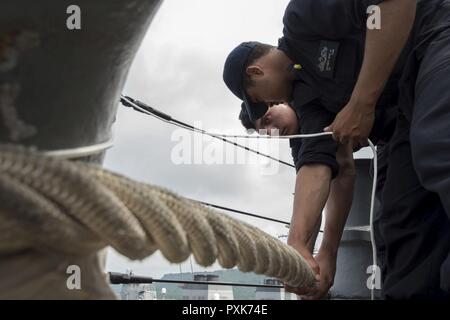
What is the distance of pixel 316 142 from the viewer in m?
1.56

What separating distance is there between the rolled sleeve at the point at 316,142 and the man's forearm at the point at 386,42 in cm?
22

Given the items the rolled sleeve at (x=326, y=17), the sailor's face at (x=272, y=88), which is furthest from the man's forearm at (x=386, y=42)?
the sailor's face at (x=272, y=88)

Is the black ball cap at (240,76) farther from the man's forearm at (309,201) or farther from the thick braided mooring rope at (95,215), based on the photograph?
the thick braided mooring rope at (95,215)

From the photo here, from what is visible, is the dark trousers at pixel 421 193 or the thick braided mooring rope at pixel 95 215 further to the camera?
the dark trousers at pixel 421 193

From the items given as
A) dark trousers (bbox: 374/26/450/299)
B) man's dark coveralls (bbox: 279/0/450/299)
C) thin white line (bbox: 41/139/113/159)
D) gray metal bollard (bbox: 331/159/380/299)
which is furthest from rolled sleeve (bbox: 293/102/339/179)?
thin white line (bbox: 41/139/113/159)

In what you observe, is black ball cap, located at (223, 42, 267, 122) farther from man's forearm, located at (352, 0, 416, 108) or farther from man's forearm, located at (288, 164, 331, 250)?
man's forearm, located at (352, 0, 416, 108)

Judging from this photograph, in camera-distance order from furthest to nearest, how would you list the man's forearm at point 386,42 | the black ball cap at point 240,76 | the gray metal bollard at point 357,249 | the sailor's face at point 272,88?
1. the gray metal bollard at point 357,249
2. the black ball cap at point 240,76
3. the sailor's face at point 272,88
4. the man's forearm at point 386,42

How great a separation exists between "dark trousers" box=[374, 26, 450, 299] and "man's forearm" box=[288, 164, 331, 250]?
0.44 ft

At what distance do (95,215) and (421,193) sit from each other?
1100mm

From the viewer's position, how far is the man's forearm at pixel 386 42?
133cm

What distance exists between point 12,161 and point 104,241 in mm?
85

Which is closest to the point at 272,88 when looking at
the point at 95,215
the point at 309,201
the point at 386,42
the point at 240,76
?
the point at 240,76
